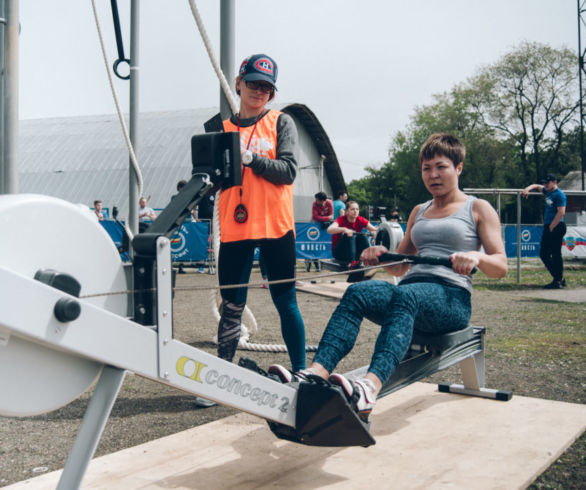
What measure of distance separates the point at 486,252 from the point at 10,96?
7.31 feet

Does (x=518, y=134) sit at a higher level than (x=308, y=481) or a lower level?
higher

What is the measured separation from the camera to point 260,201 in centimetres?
304

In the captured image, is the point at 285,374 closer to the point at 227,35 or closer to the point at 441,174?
the point at 441,174

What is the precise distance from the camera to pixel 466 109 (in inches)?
2002

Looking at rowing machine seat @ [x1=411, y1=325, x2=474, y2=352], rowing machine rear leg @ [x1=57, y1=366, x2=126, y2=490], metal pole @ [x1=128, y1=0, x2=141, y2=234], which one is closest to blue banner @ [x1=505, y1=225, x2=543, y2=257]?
metal pole @ [x1=128, y1=0, x2=141, y2=234]

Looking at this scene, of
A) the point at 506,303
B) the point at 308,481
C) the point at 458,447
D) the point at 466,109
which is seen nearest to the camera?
the point at 308,481

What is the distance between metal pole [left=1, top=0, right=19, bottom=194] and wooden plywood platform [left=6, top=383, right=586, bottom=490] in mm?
1244

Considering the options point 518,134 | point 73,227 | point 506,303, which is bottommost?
point 506,303

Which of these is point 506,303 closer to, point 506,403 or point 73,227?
point 506,403

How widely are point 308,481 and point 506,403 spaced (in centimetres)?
151

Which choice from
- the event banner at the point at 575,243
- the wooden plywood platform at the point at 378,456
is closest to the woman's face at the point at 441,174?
the wooden plywood platform at the point at 378,456

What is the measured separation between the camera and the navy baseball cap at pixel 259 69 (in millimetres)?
2965

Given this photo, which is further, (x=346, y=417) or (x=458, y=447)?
(x=458, y=447)

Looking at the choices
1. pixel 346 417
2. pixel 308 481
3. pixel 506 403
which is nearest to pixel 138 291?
pixel 346 417
